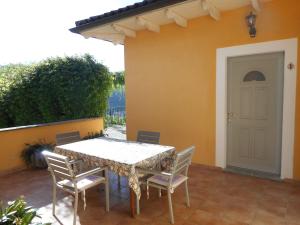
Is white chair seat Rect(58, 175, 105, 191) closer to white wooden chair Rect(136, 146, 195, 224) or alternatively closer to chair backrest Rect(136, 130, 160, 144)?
white wooden chair Rect(136, 146, 195, 224)

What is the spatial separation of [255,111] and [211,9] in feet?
6.72

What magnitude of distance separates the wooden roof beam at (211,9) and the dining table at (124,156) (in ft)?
8.28

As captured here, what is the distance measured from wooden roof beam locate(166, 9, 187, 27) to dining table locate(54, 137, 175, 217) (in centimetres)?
252

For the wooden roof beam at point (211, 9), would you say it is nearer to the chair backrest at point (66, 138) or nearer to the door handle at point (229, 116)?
the door handle at point (229, 116)

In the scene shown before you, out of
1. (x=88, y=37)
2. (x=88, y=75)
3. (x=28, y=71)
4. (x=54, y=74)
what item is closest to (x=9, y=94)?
(x=28, y=71)

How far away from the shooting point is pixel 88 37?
559cm

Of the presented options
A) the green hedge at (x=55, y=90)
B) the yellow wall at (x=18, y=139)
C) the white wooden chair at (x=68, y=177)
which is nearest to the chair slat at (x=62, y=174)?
the white wooden chair at (x=68, y=177)

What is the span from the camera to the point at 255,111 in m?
4.35

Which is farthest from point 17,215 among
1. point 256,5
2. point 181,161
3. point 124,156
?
point 256,5

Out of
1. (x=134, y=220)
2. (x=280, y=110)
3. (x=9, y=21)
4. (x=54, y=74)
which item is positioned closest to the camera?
(x=134, y=220)

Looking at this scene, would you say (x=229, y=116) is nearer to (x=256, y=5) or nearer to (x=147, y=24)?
(x=256, y=5)

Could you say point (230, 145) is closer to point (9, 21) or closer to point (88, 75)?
point (88, 75)

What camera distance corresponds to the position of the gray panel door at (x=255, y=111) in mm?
4109

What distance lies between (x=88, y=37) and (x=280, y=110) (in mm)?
4472
